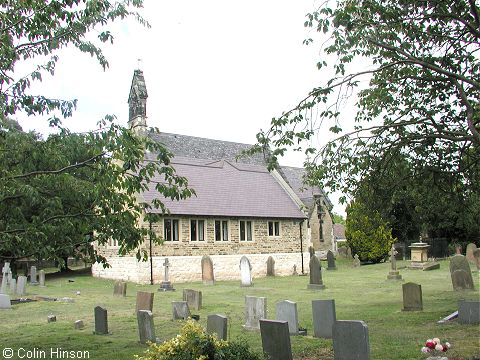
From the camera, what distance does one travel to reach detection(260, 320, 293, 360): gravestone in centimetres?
779

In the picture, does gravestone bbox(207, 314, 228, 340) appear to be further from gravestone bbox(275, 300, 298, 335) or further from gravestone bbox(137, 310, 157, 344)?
gravestone bbox(275, 300, 298, 335)

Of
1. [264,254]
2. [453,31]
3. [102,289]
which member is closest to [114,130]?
[453,31]

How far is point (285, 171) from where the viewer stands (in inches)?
2201

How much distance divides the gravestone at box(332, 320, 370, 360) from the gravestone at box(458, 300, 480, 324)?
17.7 ft

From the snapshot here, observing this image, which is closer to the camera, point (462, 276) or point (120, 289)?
point (462, 276)

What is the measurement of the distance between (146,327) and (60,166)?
4.37 metres

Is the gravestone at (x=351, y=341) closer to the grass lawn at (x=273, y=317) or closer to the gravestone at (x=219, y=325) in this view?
the grass lawn at (x=273, y=317)

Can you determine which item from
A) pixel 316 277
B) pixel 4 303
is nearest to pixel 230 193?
pixel 316 277

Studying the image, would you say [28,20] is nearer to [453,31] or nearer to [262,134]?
[262,134]

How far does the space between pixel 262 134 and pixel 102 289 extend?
18780 mm

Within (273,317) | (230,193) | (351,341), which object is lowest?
(273,317)

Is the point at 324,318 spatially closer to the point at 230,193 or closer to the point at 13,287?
the point at 13,287

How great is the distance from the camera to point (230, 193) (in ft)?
115

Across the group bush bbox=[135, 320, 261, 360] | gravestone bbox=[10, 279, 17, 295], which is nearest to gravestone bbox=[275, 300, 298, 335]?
bush bbox=[135, 320, 261, 360]
